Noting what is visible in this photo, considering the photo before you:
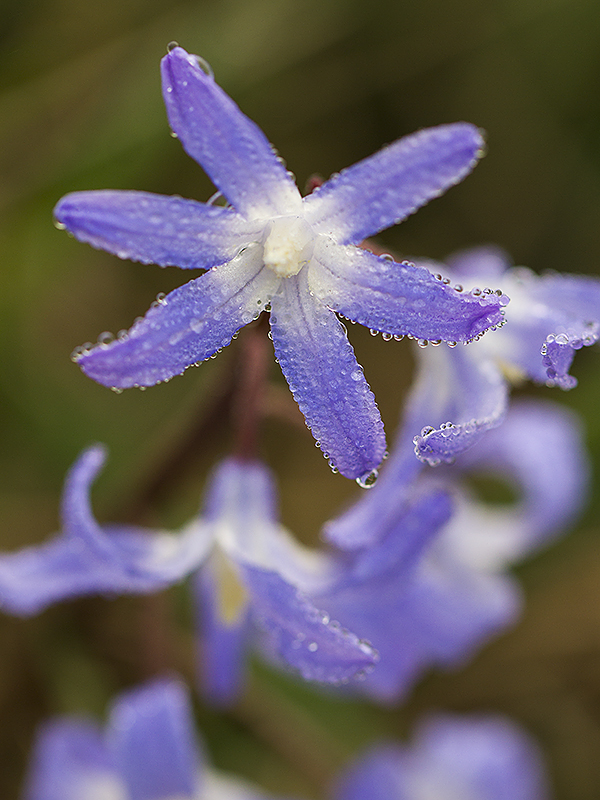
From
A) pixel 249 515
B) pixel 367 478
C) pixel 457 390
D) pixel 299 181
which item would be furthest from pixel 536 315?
pixel 299 181

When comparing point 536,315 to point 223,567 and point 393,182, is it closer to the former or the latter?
point 393,182

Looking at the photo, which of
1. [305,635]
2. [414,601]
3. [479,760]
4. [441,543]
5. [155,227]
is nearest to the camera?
[155,227]

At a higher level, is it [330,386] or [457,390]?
[330,386]

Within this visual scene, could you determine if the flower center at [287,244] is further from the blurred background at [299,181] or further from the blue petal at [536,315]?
the blurred background at [299,181]

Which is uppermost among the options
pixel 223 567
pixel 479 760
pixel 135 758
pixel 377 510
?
pixel 377 510

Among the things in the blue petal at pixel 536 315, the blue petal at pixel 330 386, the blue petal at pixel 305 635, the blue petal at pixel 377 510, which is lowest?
the blue petal at pixel 305 635

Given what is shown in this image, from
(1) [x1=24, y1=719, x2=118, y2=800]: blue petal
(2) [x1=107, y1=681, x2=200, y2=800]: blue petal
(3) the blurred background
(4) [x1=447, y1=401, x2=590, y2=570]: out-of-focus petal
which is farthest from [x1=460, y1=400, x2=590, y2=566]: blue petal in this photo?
(1) [x1=24, y1=719, x2=118, y2=800]: blue petal

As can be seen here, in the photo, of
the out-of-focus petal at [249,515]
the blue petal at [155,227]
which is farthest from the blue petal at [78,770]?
the blue petal at [155,227]
